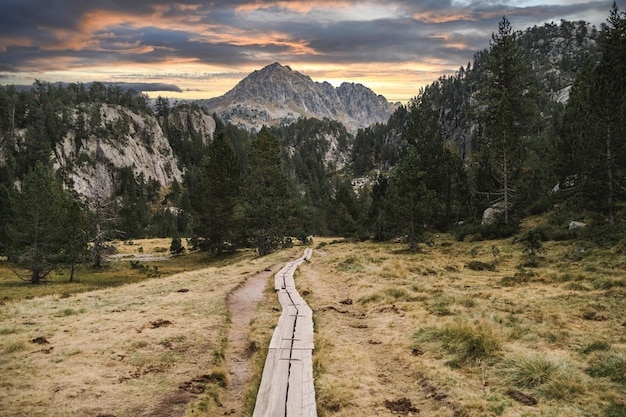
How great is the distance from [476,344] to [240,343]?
7.37 m

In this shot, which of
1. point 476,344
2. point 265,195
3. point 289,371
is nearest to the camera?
point 289,371

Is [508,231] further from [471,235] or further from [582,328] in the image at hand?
[582,328]

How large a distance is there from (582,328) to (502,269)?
15.9 metres

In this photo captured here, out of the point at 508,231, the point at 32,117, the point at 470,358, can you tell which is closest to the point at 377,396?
the point at 470,358

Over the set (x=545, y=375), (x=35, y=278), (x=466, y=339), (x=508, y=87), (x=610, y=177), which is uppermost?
(x=508, y=87)

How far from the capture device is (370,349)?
41.6 ft

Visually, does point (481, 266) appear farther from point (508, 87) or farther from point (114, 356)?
point (508, 87)

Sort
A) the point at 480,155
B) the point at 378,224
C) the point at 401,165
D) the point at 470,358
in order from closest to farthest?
the point at 470,358 < the point at 401,165 < the point at 480,155 < the point at 378,224

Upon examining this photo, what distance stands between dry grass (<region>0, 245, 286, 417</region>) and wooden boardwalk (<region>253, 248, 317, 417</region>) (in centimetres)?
131

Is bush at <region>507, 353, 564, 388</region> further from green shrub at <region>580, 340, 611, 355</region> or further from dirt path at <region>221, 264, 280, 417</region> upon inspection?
dirt path at <region>221, 264, 280, 417</region>

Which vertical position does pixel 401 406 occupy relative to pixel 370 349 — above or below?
above

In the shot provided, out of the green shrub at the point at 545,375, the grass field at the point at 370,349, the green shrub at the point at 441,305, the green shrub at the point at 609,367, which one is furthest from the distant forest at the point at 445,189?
the green shrub at the point at 545,375

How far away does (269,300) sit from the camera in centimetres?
1925

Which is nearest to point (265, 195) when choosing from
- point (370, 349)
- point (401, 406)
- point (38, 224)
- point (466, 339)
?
point (38, 224)
